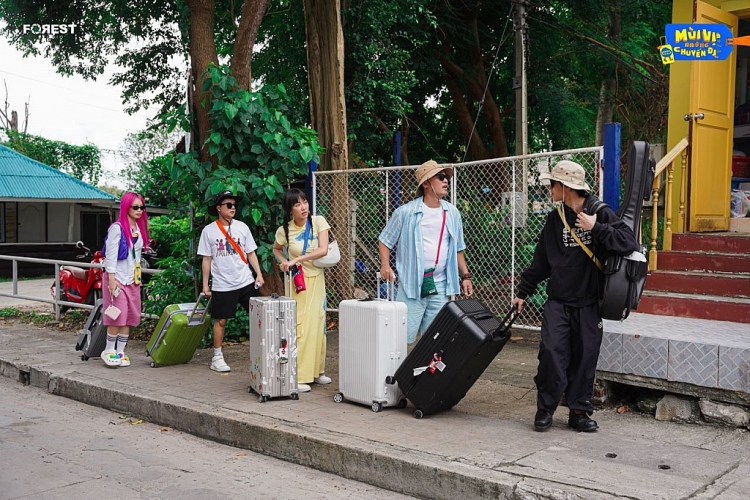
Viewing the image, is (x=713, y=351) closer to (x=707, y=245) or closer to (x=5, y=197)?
(x=707, y=245)

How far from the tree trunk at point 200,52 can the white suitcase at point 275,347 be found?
11.6 ft

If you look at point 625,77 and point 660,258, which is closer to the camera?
point 660,258

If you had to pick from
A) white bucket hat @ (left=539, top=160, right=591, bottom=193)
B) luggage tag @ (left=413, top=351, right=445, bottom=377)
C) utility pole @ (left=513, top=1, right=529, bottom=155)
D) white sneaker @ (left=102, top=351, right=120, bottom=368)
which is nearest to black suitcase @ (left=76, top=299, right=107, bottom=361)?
white sneaker @ (left=102, top=351, right=120, bottom=368)

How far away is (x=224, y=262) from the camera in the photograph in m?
7.63

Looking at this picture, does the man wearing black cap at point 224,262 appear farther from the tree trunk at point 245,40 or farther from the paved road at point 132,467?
the tree trunk at point 245,40

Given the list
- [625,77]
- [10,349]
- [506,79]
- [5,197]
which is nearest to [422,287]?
[10,349]

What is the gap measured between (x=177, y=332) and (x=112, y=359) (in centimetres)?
82

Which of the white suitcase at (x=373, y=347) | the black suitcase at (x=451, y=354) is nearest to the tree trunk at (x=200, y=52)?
the white suitcase at (x=373, y=347)

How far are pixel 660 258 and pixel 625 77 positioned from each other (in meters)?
12.2

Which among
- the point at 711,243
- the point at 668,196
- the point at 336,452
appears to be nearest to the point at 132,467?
the point at 336,452

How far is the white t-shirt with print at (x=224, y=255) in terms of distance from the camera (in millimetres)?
7602

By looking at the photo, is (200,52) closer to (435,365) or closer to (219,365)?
(219,365)

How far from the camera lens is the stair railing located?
24.7 ft

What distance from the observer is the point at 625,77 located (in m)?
18.6
